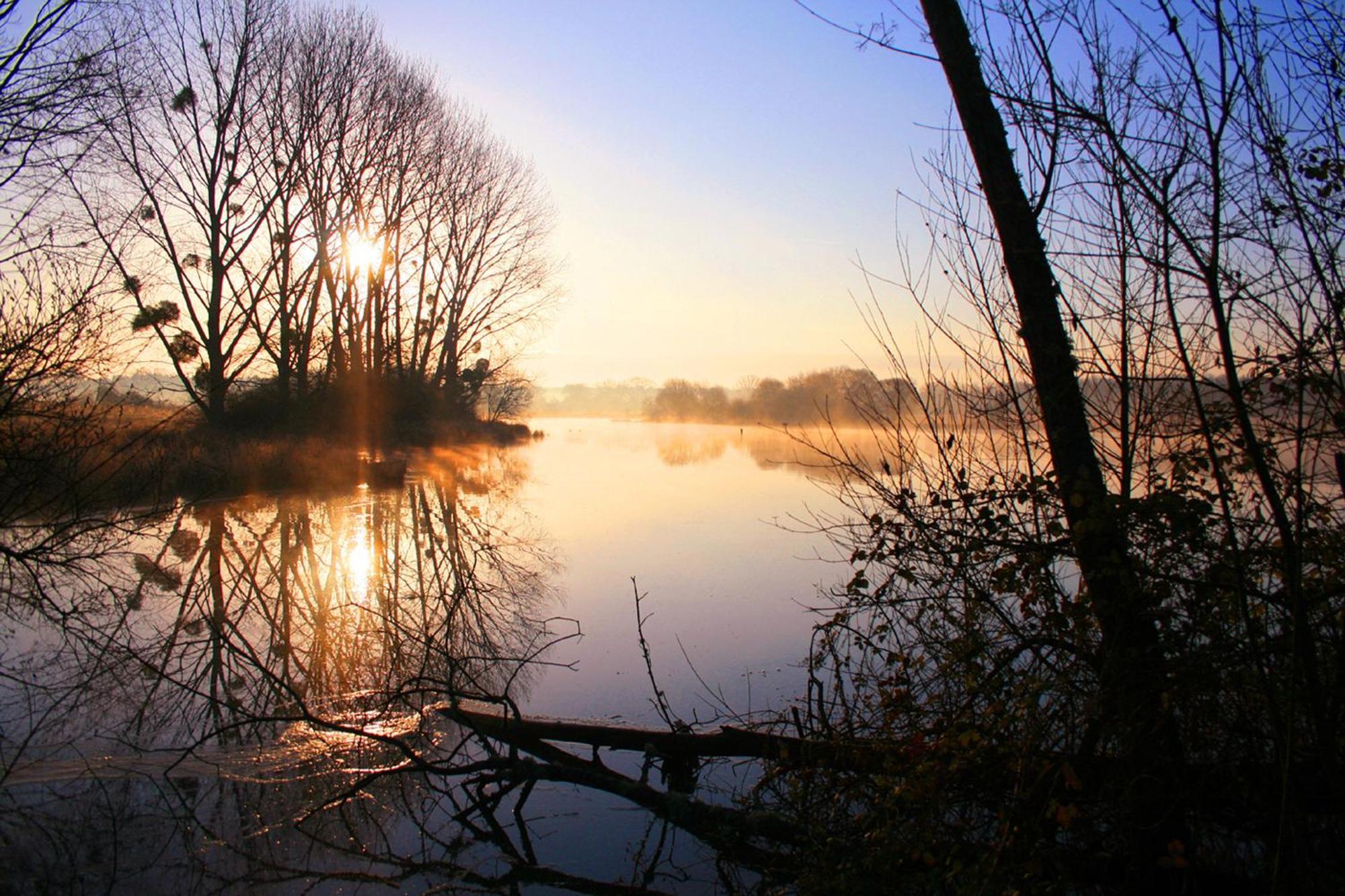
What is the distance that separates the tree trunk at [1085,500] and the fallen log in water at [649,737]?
1140 mm

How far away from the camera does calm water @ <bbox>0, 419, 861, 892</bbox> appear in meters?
3.43

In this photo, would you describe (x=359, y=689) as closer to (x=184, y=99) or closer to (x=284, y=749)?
(x=284, y=749)

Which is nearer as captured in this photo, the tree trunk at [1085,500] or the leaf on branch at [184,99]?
the tree trunk at [1085,500]

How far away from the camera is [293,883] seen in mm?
3188

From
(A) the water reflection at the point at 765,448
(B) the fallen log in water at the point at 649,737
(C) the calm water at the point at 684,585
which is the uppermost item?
(A) the water reflection at the point at 765,448

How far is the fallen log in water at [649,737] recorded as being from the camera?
371cm

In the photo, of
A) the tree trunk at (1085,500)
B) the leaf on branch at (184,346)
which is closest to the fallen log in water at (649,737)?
the tree trunk at (1085,500)

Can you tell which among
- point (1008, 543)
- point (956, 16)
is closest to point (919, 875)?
point (1008, 543)

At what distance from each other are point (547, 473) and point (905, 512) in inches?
770

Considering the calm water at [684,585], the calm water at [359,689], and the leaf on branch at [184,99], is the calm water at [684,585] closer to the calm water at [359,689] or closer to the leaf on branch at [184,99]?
the calm water at [359,689]

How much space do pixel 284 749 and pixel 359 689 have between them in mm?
894

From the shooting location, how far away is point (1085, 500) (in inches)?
112

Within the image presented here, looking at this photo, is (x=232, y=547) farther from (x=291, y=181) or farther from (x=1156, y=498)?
(x=291, y=181)

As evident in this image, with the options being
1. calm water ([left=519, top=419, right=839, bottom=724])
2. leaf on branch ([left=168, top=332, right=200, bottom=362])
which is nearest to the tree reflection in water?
calm water ([left=519, top=419, right=839, bottom=724])
